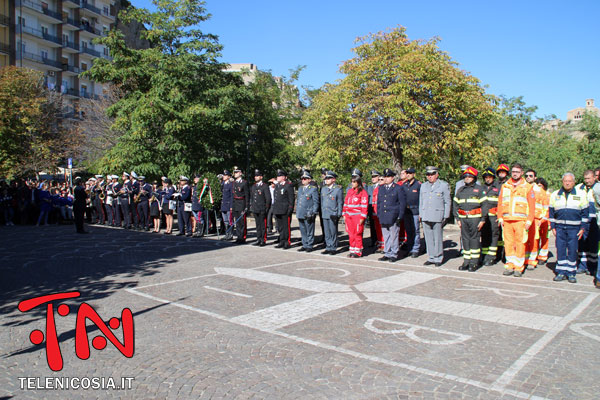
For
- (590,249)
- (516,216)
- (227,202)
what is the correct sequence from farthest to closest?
1. (227,202)
2. (590,249)
3. (516,216)

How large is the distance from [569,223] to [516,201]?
1.00 metres

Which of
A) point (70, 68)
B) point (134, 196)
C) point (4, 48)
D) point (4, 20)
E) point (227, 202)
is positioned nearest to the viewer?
point (227, 202)

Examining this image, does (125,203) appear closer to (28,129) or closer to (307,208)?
(307,208)

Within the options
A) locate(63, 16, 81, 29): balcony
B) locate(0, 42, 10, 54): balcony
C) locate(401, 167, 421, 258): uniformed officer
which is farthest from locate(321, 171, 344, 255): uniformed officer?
locate(63, 16, 81, 29): balcony

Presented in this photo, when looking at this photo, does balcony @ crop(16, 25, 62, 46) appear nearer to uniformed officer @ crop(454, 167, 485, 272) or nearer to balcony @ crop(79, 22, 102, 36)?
balcony @ crop(79, 22, 102, 36)

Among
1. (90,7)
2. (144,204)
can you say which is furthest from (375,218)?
(90,7)

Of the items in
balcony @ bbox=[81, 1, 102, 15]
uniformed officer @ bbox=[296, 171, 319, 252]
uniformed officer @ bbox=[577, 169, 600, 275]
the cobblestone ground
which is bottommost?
the cobblestone ground

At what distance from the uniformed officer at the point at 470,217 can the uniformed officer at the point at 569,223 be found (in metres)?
1.43

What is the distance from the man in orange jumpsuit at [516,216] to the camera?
9422 mm

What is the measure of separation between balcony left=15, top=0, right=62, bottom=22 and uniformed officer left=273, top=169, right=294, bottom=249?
183 ft

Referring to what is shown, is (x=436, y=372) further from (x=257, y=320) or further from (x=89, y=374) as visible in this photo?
(x=89, y=374)

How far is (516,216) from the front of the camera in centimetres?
946

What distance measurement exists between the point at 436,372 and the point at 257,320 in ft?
8.36

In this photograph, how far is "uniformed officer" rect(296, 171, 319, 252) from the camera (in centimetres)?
1293
